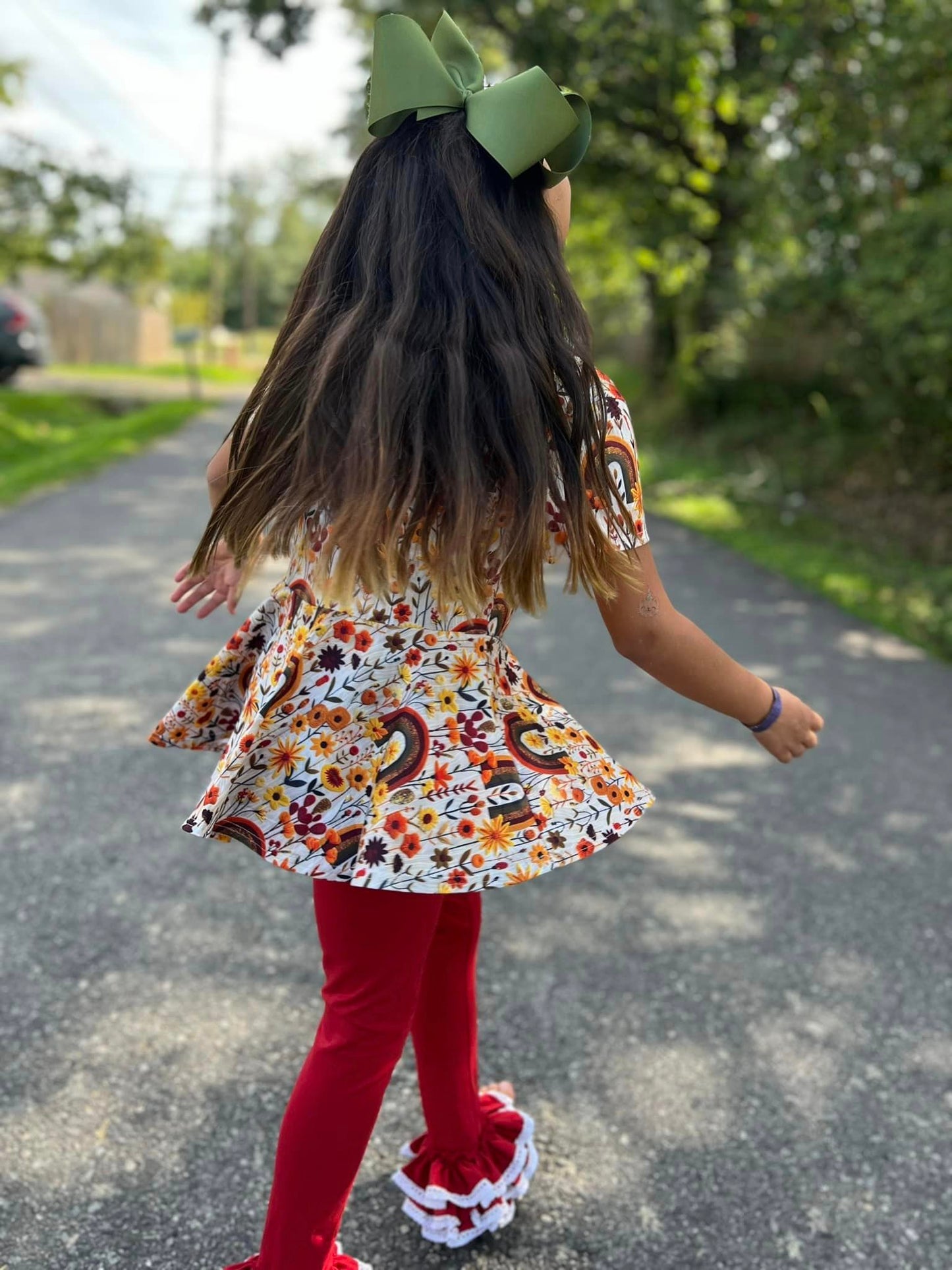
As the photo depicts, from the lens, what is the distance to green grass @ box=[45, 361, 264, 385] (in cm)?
2477

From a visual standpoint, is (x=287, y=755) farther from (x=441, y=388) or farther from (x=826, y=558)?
(x=826, y=558)

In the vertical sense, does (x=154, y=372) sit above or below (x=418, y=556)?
below

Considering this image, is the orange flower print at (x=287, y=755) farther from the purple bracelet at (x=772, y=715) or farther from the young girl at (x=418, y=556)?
the purple bracelet at (x=772, y=715)

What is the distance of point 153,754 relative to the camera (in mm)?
3867

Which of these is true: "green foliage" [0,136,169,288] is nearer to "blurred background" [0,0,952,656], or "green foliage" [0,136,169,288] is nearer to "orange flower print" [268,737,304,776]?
"blurred background" [0,0,952,656]

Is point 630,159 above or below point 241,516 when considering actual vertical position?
above

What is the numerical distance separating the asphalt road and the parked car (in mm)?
11463

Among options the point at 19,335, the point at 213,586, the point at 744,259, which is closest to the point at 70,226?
the point at 19,335

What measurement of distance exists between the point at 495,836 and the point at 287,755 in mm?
308

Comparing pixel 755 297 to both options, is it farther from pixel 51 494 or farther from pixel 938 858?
pixel 938 858

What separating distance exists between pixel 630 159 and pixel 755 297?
381cm

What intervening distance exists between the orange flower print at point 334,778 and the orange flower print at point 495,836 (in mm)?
200

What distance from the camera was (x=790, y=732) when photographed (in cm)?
170

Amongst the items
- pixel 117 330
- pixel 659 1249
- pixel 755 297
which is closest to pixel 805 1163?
pixel 659 1249
